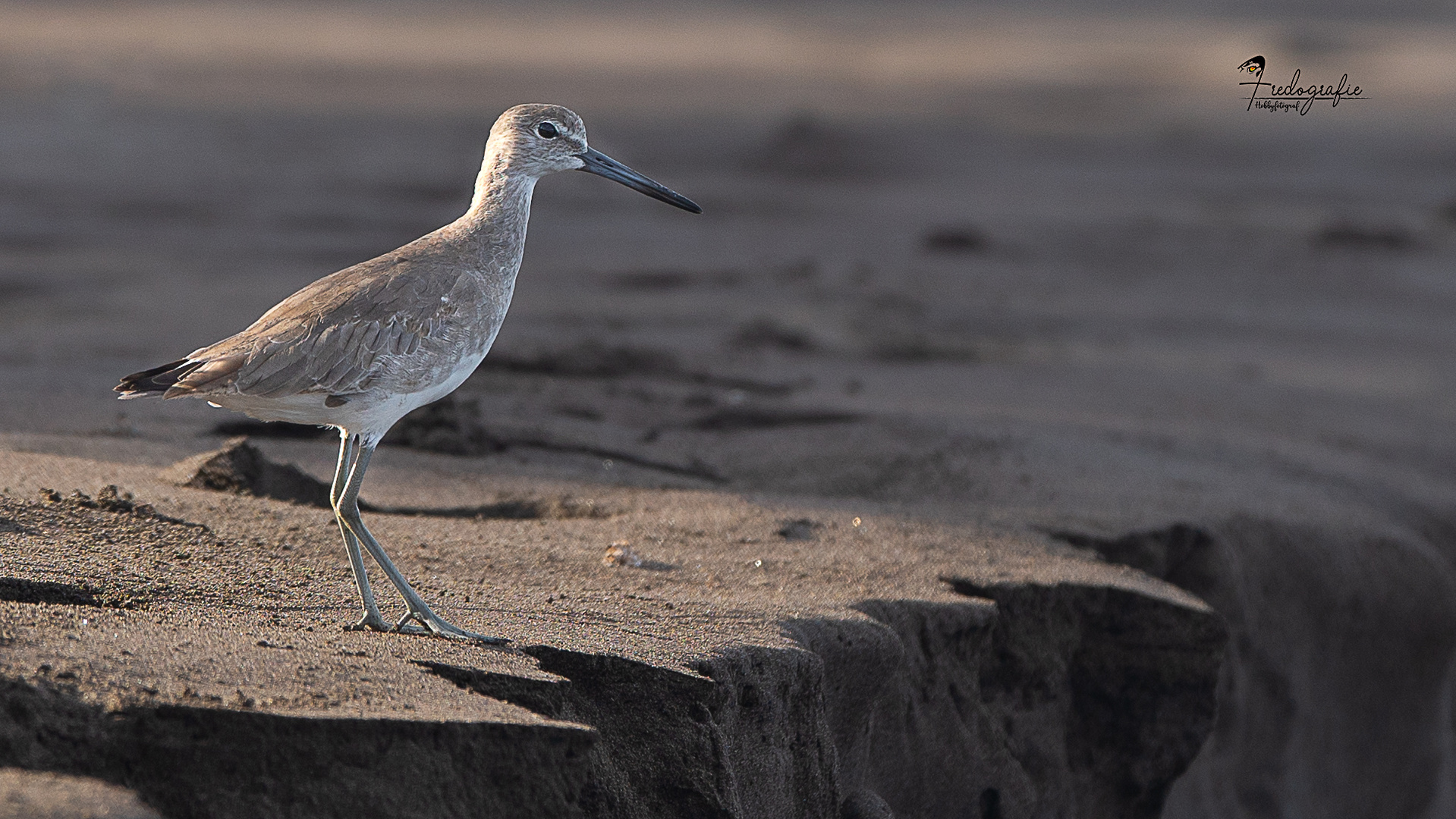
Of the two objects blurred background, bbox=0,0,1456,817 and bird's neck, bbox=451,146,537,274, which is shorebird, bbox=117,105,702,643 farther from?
blurred background, bbox=0,0,1456,817

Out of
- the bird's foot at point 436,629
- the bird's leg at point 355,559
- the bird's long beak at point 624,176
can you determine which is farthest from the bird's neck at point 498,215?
the bird's foot at point 436,629

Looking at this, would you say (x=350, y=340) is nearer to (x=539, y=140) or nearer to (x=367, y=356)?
(x=367, y=356)

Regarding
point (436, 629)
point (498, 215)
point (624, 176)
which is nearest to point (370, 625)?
point (436, 629)

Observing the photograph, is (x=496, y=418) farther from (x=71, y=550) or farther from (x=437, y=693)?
(x=437, y=693)

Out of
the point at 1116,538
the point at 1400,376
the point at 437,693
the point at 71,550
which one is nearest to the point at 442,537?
the point at 71,550

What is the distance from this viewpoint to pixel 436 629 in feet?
11.8

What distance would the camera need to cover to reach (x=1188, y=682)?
194 inches

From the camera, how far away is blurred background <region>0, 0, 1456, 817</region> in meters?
6.09

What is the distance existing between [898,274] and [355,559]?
7.52 metres

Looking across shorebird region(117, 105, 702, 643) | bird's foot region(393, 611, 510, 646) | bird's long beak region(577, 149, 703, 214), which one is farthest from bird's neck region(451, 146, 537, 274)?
bird's foot region(393, 611, 510, 646)

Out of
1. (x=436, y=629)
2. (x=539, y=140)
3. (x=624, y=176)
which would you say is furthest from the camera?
(x=624, y=176)

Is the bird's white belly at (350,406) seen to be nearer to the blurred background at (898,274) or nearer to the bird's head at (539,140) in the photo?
the bird's head at (539,140)

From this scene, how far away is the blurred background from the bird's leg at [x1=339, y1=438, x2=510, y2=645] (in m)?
1.64

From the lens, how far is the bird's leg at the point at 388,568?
3.58 meters
